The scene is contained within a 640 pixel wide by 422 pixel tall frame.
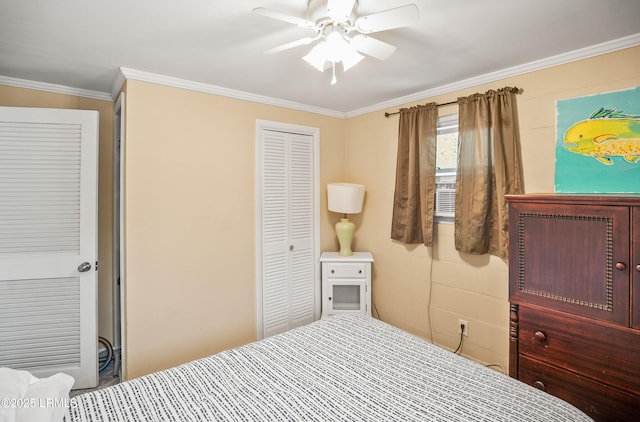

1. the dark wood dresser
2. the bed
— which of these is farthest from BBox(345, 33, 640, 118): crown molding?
the bed

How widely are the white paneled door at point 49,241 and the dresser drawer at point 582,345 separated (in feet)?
10.1

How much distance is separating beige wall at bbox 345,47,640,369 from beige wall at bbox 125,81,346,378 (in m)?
1.19

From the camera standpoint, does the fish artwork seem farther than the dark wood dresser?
Yes

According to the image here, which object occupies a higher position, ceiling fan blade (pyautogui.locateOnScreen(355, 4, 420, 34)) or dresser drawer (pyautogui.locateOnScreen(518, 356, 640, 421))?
ceiling fan blade (pyautogui.locateOnScreen(355, 4, 420, 34))

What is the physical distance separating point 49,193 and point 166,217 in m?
0.84

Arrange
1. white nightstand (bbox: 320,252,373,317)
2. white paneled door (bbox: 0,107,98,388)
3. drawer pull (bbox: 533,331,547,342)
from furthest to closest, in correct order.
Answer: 1. white nightstand (bbox: 320,252,373,317)
2. white paneled door (bbox: 0,107,98,388)
3. drawer pull (bbox: 533,331,547,342)

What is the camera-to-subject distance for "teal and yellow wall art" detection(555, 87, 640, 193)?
1.94 metres

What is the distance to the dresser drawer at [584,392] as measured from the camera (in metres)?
1.56

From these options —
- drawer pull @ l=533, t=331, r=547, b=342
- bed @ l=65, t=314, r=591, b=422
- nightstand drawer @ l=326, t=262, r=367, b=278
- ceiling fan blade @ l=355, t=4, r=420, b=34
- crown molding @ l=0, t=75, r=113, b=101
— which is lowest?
bed @ l=65, t=314, r=591, b=422

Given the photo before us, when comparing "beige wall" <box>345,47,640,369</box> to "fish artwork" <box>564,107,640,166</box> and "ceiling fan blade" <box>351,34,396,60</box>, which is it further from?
"ceiling fan blade" <box>351,34,396,60</box>

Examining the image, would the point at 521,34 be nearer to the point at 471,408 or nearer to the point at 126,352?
the point at 471,408

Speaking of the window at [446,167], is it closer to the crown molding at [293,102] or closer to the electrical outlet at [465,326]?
the crown molding at [293,102]

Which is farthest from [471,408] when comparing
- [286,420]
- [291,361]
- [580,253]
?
[580,253]

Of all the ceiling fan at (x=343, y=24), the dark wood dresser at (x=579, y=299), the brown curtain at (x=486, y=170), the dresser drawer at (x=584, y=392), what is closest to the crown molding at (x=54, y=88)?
the ceiling fan at (x=343, y=24)
